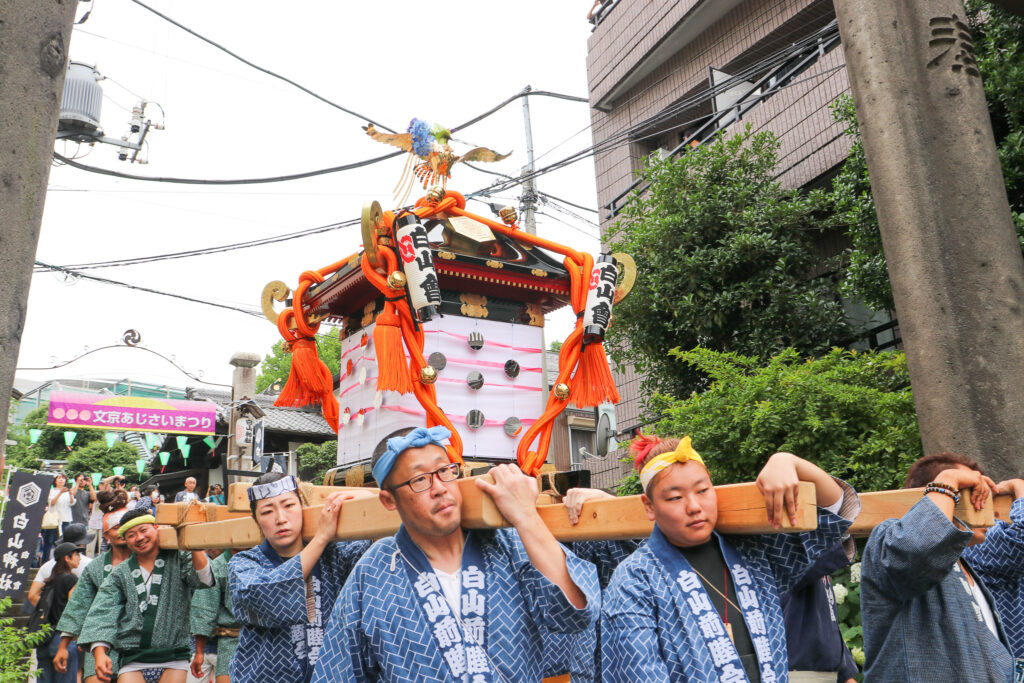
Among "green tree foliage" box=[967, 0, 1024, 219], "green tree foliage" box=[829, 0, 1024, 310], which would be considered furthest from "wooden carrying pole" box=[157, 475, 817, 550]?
"green tree foliage" box=[967, 0, 1024, 219]

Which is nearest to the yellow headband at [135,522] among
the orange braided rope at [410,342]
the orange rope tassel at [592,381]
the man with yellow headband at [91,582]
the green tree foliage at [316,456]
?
the man with yellow headband at [91,582]

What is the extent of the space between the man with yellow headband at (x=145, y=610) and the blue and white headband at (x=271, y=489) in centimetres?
201

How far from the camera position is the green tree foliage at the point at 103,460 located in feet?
86.4

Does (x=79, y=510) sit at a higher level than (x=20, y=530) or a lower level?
higher

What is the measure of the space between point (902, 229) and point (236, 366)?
45.1 ft

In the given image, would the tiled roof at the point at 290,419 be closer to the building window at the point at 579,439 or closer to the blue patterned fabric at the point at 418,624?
the building window at the point at 579,439

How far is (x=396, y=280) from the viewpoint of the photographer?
16.6 ft

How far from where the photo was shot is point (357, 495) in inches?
132

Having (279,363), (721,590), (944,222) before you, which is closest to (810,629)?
(721,590)

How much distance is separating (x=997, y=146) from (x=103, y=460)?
88.2ft

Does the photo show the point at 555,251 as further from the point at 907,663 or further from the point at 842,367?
the point at 907,663

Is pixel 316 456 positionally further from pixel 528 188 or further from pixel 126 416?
pixel 528 188

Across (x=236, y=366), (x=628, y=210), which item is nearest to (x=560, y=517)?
(x=628, y=210)

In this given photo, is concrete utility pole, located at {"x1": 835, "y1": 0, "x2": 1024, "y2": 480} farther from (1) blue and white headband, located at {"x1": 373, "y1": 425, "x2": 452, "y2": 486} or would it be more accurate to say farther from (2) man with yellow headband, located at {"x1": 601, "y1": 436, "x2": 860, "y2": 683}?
(1) blue and white headband, located at {"x1": 373, "y1": 425, "x2": 452, "y2": 486}
